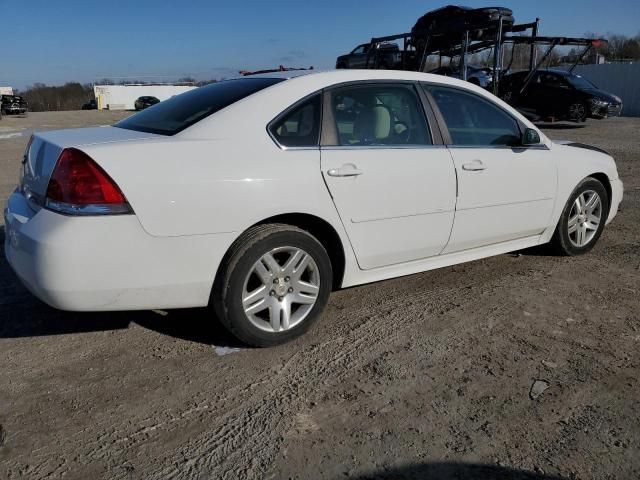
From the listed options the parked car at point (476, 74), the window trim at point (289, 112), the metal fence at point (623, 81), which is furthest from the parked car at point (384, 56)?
the metal fence at point (623, 81)

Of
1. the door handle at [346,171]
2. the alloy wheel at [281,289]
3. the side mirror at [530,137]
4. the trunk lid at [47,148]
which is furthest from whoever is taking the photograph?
the side mirror at [530,137]

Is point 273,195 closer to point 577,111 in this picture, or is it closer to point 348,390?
point 348,390

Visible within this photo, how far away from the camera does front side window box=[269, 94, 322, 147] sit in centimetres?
319

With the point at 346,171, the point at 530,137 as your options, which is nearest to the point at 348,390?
the point at 346,171

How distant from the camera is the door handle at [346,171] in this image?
325cm

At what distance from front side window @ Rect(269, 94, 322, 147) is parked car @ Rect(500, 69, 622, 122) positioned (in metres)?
16.2

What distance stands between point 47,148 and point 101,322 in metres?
1.19

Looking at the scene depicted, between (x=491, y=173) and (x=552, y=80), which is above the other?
(x=552, y=80)

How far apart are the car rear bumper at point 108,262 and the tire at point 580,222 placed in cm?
311

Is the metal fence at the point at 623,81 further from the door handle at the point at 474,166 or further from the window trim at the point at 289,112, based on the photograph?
the window trim at the point at 289,112

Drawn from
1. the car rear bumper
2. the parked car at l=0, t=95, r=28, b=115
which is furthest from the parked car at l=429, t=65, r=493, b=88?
the parked car at l=0, t=95, r=28, b=115

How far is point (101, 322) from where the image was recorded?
3609 millimetres

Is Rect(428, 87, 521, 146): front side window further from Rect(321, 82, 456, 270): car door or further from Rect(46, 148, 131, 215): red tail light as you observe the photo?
Rect(46, 148, 131, 215): red tail light

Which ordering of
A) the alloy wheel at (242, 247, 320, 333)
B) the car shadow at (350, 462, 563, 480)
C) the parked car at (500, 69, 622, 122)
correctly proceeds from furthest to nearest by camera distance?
the parked car at (500, 69, 622, 122) → the alloy wheel at (242, 247, 320, 333) → the car shadow at (350, 462, 563, 480)
